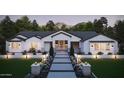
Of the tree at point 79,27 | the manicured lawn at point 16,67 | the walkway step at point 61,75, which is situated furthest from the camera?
the tree at point 79,27

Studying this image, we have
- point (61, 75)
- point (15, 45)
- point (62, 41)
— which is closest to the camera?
point (61, 75)

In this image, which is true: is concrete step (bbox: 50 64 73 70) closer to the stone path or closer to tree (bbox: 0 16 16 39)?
the stone path

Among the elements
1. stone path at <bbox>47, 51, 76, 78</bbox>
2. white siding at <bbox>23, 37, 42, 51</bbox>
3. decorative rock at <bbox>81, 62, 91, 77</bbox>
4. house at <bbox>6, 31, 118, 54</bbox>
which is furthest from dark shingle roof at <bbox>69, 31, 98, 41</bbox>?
white siding at <bbox>23, 37, 42, 51</bbox>

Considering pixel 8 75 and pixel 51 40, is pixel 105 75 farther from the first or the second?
pixel 8 75

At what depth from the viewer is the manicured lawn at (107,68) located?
29.7 feet

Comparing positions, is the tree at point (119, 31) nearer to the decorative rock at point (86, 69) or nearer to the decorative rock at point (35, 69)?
the decorative rock at point (86, 69)

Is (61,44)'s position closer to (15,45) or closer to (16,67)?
(15,45)

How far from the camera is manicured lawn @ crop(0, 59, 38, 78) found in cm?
912

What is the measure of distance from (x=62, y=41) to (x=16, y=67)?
1.64 meters

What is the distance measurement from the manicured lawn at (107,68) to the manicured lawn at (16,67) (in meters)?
1.90

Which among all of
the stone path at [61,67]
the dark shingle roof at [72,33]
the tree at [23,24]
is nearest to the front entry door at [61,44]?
the stone path at [61,67]

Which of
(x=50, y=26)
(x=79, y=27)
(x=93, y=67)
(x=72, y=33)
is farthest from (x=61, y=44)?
(x=93, y=67)

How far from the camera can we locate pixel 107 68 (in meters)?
Result: 9.30
